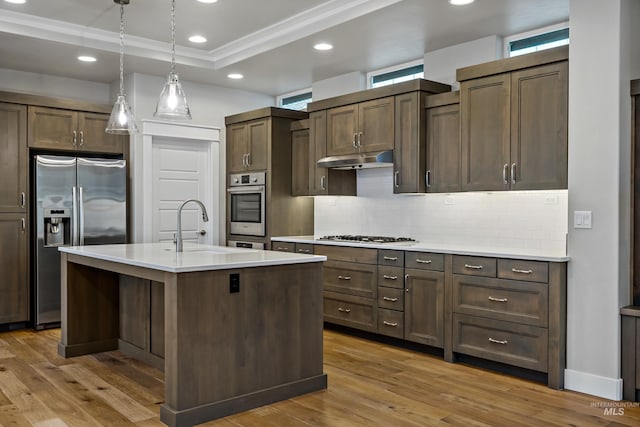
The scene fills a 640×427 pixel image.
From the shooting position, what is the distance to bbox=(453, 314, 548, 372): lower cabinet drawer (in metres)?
3.70

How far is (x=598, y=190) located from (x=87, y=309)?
3.88 m

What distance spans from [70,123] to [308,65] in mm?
2542

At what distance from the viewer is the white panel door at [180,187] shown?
6336 mm

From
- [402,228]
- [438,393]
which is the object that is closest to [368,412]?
[438,393]

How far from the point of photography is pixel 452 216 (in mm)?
4957

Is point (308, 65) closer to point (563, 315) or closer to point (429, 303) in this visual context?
point (429, 303)

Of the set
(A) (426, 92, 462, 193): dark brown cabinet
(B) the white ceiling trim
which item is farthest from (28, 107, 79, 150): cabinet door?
Result: (A) (426, 92, 462, 193): dark brown cabinet

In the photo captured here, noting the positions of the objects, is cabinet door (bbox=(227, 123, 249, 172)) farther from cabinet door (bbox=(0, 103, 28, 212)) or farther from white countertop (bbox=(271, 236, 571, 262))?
cabinet door (bbox=(0, 103, 28, 212))

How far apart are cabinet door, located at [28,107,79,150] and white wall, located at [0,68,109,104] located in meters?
0.55

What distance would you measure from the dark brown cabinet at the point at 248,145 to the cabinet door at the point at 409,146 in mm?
1756

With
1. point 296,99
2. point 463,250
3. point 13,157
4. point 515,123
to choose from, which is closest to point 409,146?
point 515,123

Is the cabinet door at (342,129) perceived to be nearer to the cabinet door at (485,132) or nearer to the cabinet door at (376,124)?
the cabinet door at (376,124)

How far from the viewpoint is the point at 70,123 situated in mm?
5789

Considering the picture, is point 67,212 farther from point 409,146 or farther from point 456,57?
point 456,57
